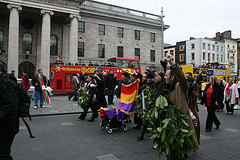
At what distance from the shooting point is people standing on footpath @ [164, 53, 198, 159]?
10.0 ft

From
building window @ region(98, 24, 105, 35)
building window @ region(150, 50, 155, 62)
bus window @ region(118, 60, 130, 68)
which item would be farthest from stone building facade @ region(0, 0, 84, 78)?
building window @ region(150, 50, 155, 62)

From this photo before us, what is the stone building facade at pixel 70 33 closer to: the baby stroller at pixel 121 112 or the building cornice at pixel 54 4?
the building cornice at pixel 54 4

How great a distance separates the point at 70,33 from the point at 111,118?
933 inches

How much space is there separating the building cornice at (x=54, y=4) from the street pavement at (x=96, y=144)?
22.1 m

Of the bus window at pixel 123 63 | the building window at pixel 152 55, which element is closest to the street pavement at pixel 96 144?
the bus window at pixel 123 63

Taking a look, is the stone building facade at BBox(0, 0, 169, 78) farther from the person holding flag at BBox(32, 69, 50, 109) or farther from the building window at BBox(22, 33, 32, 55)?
the person holding flag at BBox(32, 69, 50, 109)

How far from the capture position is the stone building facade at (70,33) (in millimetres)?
24781

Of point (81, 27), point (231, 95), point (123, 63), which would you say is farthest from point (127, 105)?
point (81, 27)

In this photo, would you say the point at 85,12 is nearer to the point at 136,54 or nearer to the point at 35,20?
the point at 35,20

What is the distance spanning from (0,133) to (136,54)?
34967 millimetres

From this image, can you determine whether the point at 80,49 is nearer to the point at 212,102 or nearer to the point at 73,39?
the point at 73,39

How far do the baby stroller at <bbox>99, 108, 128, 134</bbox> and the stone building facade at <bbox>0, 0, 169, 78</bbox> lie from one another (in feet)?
67.8

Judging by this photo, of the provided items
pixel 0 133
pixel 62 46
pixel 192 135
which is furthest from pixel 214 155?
pixel 62 46

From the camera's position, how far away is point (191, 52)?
55.3m
